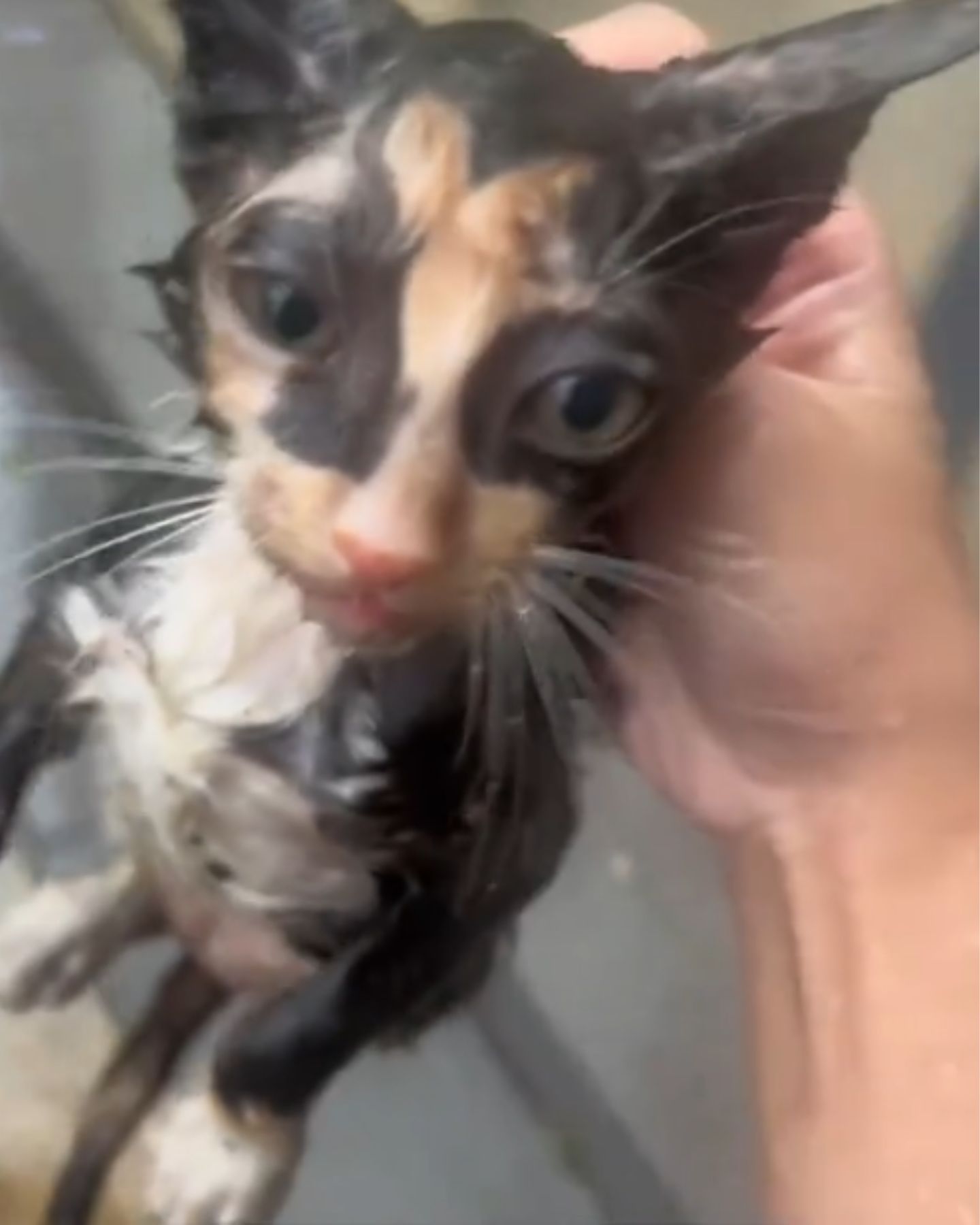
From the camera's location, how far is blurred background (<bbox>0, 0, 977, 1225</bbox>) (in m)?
0.38

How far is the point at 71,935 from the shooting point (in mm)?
414

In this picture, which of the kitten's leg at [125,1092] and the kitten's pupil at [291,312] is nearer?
the kitten's pupil at [291,312]

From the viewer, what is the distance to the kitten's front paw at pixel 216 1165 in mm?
421

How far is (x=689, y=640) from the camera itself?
0.40 metres

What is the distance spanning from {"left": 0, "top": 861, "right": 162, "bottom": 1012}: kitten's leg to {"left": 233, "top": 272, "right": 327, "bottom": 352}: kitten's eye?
155 millimetres

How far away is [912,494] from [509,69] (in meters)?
0.17

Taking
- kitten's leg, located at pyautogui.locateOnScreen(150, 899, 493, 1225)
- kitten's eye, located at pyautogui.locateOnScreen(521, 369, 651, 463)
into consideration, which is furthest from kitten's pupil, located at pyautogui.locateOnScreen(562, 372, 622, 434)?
kitten's leg, located at pyautogui.locateOnScreen(150, 899, 493, 1225)

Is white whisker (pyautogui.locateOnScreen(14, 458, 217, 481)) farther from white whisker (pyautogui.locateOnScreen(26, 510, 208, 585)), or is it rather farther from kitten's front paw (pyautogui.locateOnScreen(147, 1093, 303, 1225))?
kitten's front paw (pyautogui.locateOnScreen(147, 1093, 303, 1225))

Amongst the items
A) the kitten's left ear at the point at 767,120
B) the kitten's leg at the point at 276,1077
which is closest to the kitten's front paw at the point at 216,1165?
the kitten's leg at the point at 276,1077

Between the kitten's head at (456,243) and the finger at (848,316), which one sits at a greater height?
the kitten's head at (456,243)

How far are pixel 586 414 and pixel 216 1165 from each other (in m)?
0.21

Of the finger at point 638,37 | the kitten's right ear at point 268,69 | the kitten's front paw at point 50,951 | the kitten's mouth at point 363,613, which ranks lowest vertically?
the kitten's front paw at point 50,951

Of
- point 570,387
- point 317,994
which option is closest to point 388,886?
point 317,994

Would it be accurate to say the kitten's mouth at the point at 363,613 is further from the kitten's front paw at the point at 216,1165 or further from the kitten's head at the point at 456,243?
the kitten's front paw at the point at 216,1165
